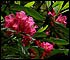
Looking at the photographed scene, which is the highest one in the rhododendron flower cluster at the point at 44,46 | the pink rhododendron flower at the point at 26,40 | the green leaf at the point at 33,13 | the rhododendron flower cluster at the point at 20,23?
the green leaf at the point at 33,13

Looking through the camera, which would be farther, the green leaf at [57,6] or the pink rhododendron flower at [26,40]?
the green leaf at [57,6]

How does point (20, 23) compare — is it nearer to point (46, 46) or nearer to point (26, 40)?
point (26, 40)

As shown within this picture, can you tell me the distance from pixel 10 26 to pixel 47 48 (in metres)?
0.28

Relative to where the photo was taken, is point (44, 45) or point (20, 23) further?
point (44, 45)

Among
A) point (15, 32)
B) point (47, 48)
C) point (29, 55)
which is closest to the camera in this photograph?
point (15, 32)

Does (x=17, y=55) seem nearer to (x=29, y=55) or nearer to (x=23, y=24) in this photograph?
(x=29, y=55)

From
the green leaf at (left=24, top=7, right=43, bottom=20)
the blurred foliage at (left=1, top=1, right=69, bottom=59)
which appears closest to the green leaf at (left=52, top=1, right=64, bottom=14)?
A: the blurred foliage at (left=1, top=1, right=69, bottom=59)

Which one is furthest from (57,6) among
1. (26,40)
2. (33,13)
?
(26,40)

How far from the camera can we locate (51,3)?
1.79m

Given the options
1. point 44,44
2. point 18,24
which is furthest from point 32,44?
point 18,24

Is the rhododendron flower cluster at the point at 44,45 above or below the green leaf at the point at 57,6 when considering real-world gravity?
below

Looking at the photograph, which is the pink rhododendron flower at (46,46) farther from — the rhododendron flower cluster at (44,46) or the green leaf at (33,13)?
the green leaf at (33,13)

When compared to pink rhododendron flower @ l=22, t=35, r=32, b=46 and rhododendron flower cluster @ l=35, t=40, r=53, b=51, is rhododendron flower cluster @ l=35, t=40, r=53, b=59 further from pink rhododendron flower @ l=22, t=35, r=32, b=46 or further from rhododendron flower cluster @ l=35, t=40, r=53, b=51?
pink rhododendron flower @ l=22, t=35, r=32, b=46

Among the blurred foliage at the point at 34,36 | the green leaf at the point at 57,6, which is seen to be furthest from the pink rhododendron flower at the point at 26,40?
the green leaf at the point at 57,6
